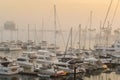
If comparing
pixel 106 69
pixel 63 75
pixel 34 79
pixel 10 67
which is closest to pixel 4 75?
pixel 10 67

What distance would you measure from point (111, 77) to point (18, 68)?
9265 millimetres

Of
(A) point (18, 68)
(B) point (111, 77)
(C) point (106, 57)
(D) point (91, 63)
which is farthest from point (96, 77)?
(C) point (106, 57)

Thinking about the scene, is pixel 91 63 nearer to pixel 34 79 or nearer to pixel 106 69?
pixel 106 69

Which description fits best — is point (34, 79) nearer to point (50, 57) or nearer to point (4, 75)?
point (4, 75)

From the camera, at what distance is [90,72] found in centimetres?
3516

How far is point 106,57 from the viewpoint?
142 ft

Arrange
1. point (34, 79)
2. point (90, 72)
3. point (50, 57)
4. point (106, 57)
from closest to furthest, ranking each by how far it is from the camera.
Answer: point (34, 79) → point (90, 72) → point (50, 57) → point (106, 57)

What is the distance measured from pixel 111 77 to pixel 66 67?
4777 mm

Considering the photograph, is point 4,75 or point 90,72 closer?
point 4,75

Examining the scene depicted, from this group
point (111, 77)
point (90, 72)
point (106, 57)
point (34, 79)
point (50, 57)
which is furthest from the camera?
point (106, 57)

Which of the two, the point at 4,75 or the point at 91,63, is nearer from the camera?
the point at 4,75

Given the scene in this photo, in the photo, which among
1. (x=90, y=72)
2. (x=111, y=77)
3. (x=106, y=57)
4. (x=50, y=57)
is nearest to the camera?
(x=111, y=77)

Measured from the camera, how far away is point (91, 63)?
123ft

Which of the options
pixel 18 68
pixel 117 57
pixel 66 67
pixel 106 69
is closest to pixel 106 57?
pixel 117 57
